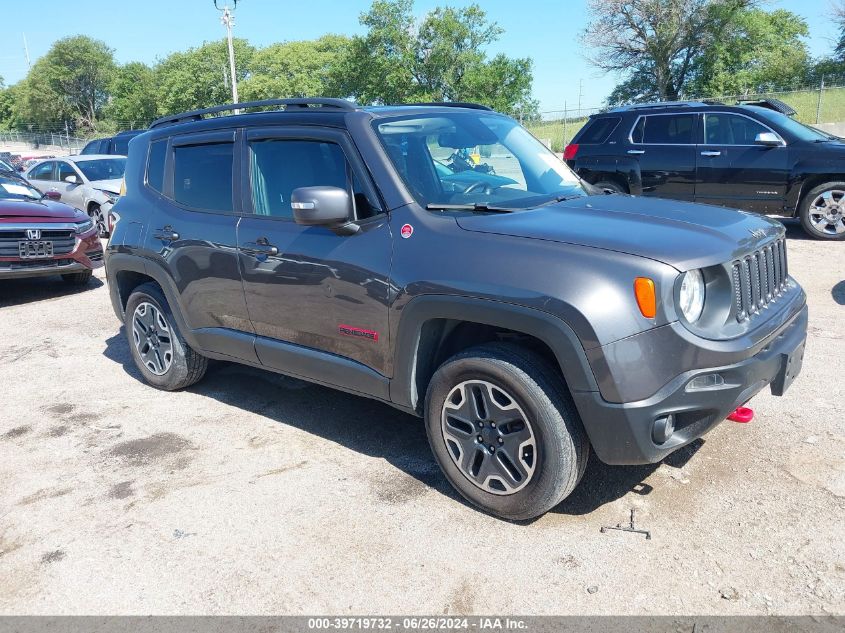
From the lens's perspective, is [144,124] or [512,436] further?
[144,124]

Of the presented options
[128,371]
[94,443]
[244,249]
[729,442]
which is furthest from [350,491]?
[128,371]

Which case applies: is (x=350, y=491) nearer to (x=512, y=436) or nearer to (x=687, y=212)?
(x=512, y=436)

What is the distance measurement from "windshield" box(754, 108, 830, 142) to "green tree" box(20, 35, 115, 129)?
92.4 m

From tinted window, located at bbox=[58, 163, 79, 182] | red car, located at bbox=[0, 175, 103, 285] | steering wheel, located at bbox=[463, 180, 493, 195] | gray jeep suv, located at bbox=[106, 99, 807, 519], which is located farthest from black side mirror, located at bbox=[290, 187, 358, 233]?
tinted window, located at bbox=[58, 163, 79, 182]

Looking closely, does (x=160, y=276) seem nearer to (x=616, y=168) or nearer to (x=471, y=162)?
(x=471, y=162)

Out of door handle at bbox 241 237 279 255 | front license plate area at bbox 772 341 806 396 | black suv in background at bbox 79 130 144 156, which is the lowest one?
front license plate area at bbox 772 341 806 396

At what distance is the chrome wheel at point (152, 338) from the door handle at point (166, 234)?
21.6 inches

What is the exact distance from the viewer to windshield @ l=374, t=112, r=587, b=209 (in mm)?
3672

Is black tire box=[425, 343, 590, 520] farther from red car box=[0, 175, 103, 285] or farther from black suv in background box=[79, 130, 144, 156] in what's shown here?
black suv in background box=[79, 130, 144, 156]

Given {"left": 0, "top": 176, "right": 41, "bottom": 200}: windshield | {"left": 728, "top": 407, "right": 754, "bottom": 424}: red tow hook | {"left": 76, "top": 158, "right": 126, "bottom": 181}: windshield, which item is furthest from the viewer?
{"left": 76, "top": 158, "right": 126, "bottom": 181}: windshield

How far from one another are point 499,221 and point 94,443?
9.60 ft

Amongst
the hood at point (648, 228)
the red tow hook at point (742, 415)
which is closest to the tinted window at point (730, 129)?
the hood at point (648, 228)

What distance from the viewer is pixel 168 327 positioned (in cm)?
505

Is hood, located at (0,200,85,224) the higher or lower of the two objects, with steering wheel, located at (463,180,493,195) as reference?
lower
